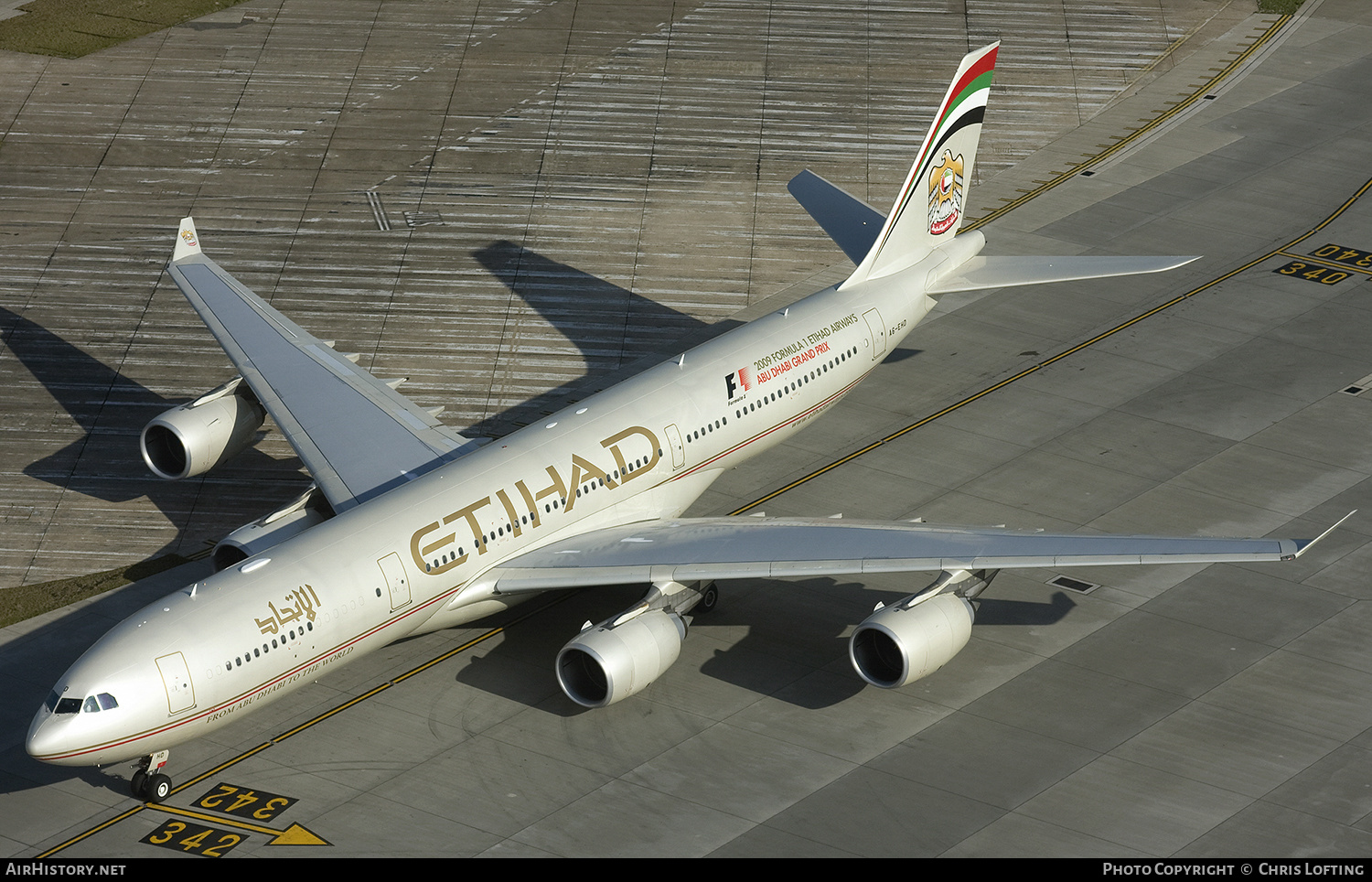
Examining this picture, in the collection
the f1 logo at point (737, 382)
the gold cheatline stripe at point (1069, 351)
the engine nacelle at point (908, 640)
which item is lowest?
the engine nacelle at point (908, 640)

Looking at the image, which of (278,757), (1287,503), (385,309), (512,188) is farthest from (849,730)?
(512,188)

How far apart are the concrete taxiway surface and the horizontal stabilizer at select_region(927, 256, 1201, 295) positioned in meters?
4.33

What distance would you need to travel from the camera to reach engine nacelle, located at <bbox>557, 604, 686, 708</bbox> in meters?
33.2

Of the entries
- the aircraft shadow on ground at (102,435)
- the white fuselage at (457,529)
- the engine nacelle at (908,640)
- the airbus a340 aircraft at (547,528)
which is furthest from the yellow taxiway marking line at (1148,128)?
the aircraft shadow on ground at (102,435)

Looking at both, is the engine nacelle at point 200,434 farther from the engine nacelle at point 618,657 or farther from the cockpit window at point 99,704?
the engine nacelle at point 618,657

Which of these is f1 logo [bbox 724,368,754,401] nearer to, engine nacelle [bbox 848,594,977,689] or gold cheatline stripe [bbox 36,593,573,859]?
gold cheatline stripe [bbox 36,593,573,859]

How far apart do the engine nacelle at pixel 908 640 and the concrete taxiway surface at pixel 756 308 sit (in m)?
1.49

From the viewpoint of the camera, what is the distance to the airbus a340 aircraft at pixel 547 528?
3172 centimetres

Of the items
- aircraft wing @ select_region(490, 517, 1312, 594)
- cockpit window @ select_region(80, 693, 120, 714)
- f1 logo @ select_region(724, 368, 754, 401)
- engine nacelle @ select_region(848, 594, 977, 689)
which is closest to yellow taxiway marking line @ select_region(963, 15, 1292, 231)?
f1 logo @ select_region(724, 368, 754, 401)

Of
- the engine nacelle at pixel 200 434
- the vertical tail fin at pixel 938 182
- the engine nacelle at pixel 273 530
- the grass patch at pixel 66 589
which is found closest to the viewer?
the engine nacelle at pixel 273 530

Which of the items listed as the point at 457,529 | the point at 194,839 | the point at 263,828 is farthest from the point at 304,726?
the point at 457,529

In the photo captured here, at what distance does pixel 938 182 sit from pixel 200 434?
21869mm
